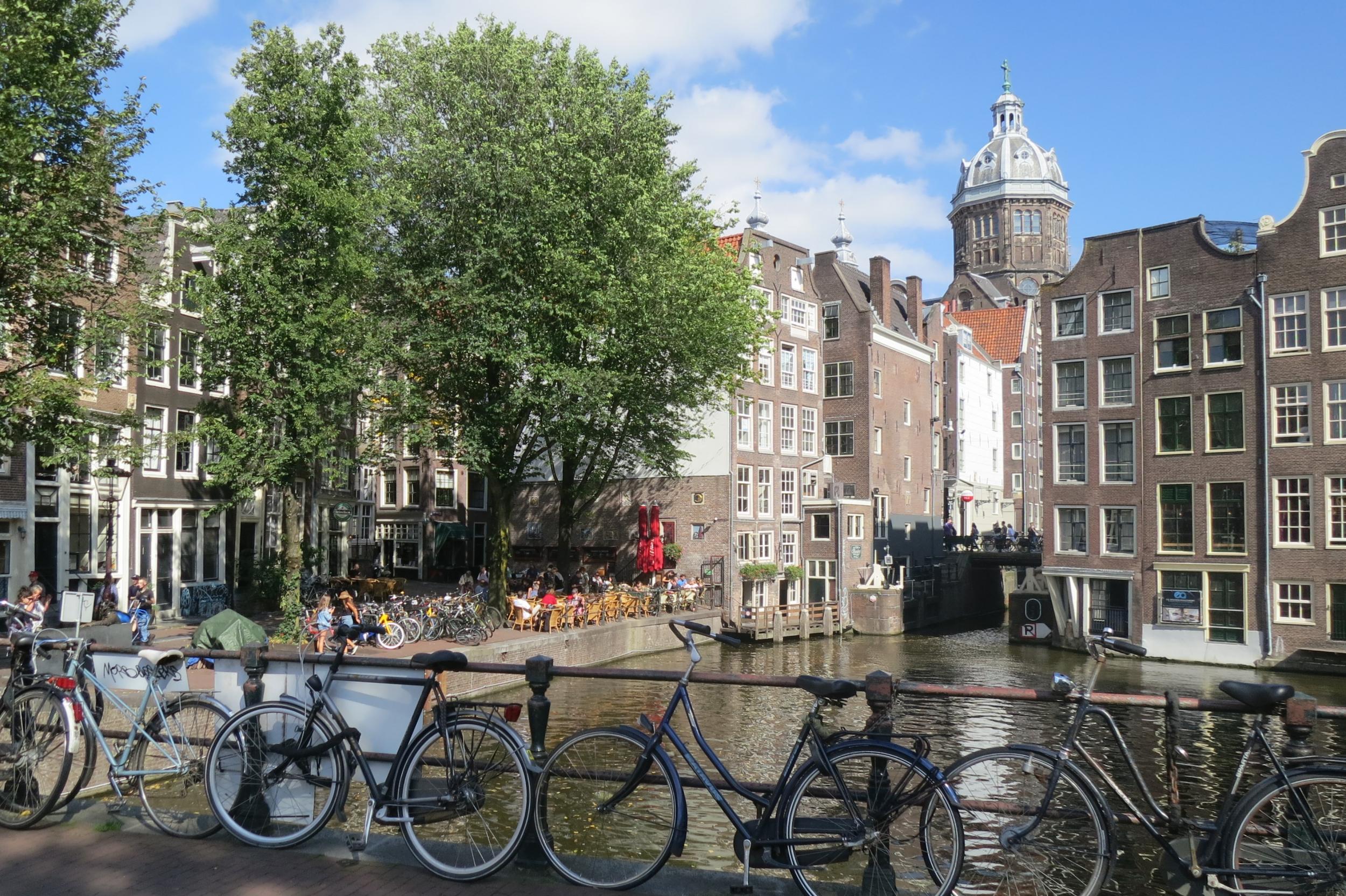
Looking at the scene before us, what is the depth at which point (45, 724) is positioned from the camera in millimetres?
6621

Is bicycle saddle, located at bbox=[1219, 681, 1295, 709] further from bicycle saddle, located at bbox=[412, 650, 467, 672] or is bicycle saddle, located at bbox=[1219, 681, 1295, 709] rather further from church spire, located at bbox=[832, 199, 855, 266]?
church spire, located at bbox=[832, 199, 855, 266]

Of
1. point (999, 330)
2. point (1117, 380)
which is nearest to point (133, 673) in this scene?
point (1117, 380)

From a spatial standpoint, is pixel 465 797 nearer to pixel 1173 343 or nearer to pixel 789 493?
pixel 1173 343

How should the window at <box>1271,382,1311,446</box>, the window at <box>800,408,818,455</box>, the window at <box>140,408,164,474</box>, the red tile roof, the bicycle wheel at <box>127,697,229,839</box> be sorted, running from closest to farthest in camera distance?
the bicycle wheel at <box>127,697,229,839</box> → the window at <box>140,408,164,474</box> → the window at <box>1271,382,1311,446</box> → the window at <box>800,408,818,455</box> → the red tile roof

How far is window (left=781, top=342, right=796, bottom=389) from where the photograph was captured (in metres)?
46.4

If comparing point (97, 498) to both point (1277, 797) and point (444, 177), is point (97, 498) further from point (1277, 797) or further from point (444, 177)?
point (1277, 797)

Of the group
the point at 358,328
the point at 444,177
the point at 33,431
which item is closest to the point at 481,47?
the point at 444,177

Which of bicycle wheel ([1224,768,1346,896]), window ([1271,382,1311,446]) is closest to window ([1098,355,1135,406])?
window ([1271,382,1311,446])

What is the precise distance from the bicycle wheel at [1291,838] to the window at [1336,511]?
31.7 metres

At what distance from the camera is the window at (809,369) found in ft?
157

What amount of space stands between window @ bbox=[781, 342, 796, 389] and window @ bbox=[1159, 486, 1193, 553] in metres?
16.6

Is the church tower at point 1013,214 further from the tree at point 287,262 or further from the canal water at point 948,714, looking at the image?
the tree at point 287,262

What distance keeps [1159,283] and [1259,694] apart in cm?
3491

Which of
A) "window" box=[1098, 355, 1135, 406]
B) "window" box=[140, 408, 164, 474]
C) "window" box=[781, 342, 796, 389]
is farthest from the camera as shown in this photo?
"window" box=[781, 342, 796, 389]
